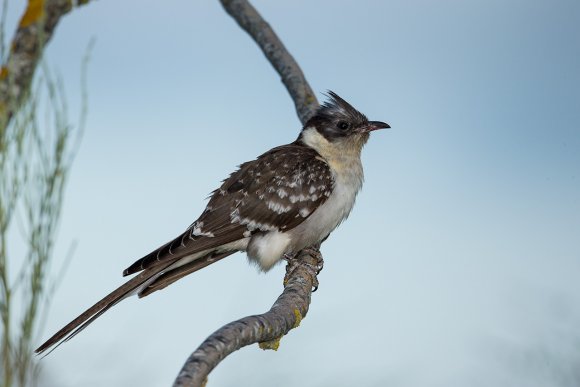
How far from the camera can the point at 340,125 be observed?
7.26 metres

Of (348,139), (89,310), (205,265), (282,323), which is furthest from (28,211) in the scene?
(348,139)

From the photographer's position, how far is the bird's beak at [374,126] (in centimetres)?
728

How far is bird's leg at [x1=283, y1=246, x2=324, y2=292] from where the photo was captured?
19.9 ft

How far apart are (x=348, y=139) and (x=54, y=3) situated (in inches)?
133

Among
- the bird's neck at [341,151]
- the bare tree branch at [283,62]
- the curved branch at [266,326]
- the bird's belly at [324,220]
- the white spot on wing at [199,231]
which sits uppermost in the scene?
the bare tree branch at [283,62]

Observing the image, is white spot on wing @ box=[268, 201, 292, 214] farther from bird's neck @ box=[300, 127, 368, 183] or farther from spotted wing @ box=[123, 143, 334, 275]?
bird's neck @ box=[300, 127, 368, 183]

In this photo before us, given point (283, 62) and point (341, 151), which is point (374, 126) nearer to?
point (341, 151)

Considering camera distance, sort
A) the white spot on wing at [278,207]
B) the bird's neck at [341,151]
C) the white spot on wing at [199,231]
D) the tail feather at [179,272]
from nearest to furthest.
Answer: the tail feather at [179,272]
the white spot on wing at [199,231]
the white spot on wing at [278,207]
the bird's neck at [341,151]

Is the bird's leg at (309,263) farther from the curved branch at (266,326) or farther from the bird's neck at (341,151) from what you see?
the bird's neck at (341,151)

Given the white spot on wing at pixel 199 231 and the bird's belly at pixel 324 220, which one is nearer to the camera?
the white spot on wing at pixel 199 231

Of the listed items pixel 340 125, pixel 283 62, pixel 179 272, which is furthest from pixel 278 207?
pixel 283 62

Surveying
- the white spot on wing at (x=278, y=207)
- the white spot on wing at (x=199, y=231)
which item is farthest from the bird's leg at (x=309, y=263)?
the white spot on wing at (x=199, y=231)

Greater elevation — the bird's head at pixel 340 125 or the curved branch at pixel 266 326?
the bird's head at pixel 340 125

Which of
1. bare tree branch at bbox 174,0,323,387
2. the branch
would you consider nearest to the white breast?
bare tree branch at bbox 174,0,323,387
